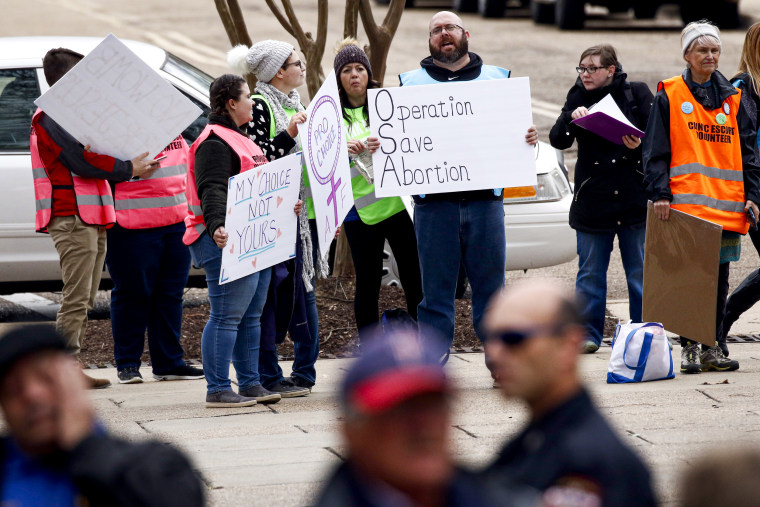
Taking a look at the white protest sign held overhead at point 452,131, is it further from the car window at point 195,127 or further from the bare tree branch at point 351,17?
the bare tree branch at point 351,17

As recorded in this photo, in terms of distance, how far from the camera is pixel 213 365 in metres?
5.83

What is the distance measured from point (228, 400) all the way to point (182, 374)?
1.06 metres

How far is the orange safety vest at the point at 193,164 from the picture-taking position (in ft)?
18.8

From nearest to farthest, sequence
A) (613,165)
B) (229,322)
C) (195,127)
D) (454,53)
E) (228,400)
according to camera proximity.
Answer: (229,322) < (228,400) < (454,53) < (613,165) < (195,127)

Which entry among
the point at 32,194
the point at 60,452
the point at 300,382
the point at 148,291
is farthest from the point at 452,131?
the point at 60,452

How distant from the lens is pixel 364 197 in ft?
21.0

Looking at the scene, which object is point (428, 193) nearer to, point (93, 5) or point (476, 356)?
point (476, 356)

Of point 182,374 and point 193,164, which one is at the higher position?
point 193,164

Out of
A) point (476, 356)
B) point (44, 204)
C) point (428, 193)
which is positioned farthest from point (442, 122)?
point (44, 204)

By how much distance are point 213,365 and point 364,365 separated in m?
4.06

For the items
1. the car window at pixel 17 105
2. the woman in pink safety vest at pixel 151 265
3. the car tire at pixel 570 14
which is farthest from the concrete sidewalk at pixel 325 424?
the car tire at pixel 570 14

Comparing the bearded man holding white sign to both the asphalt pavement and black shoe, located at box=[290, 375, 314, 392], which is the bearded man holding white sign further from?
black shoe, located at box=[290, 375, 314, 392]

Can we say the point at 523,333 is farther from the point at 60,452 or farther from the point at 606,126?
the point at 606,126

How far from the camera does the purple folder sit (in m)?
6.41
